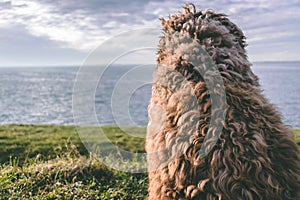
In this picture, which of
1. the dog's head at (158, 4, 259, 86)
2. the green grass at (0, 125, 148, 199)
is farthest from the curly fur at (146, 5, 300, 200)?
the green grass at (0, 125, 148, 199)

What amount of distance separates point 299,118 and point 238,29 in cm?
766

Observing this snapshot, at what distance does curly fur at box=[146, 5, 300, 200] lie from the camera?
2.53m

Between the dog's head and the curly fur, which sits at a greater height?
the dog's head

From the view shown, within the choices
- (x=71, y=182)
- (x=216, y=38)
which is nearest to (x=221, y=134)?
(x=216, y=38)

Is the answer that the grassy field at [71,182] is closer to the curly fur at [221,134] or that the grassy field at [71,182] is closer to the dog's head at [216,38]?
the curly fur at [221,134]

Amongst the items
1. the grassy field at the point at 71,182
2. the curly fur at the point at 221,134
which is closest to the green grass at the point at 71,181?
the grassy field at the point at 71,182

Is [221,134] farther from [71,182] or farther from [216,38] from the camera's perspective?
[71,182]

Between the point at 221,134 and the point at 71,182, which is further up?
the point at 221,134

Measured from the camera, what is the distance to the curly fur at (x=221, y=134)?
2527 millimetres

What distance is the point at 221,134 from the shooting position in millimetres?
2656

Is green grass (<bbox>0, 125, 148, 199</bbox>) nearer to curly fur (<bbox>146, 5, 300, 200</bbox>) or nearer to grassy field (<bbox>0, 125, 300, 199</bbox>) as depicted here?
grassy field (<bbox>0, 125, 300, 199</bbox>)

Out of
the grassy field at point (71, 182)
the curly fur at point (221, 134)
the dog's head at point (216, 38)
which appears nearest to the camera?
the curly fur at point (221, 134)

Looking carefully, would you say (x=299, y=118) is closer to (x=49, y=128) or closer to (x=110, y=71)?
(x=49, y=128)

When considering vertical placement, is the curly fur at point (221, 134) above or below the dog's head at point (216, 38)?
below
